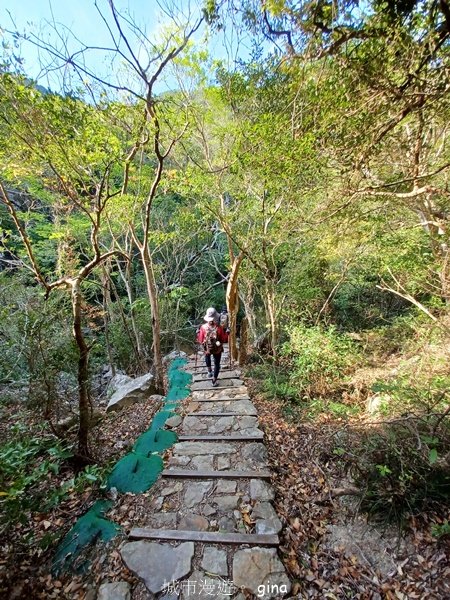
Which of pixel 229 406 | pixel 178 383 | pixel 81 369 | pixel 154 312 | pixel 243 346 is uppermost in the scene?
pixel 154 312

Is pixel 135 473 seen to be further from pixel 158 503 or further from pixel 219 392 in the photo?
pixel 219 392

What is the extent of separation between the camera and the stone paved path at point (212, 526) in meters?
2.29

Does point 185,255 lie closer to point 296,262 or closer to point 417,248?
point 296,262

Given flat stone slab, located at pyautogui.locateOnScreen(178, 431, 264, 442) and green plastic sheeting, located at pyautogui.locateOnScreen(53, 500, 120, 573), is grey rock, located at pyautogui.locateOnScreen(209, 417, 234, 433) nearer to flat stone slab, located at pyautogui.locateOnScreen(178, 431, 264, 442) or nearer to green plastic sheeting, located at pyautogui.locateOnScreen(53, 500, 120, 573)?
flat stone slab, located at pyautogui.locateOnScreen(178, 431, 264, 442)

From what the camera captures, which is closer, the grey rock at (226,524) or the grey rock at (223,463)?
the grey rock at (226,524)

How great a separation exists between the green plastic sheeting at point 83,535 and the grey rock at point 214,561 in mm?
983

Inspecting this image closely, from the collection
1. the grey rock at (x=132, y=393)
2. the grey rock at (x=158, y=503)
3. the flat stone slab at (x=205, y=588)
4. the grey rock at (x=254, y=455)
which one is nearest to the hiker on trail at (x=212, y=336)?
the grey rock at (x=132, y=393)

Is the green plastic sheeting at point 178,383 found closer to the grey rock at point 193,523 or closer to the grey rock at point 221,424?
the grey rock at point 221,424

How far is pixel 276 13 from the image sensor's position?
291 centimetres

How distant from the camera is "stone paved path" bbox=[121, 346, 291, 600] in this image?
2289 millimetres

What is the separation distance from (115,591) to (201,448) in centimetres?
185

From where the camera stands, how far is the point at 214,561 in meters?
2.45

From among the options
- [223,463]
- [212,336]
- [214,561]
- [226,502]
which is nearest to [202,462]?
[223,463]

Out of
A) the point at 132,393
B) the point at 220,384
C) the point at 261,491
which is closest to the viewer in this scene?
the point at 261,491
